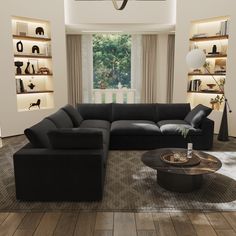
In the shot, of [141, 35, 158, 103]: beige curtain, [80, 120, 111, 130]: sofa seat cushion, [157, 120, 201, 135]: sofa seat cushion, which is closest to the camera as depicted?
[157, 120, 201, 135]: sofa seat cushion

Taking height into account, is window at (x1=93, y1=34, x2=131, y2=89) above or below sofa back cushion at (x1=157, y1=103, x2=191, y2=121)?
above

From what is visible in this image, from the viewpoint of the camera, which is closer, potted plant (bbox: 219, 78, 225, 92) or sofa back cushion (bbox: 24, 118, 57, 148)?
sofa back cushion (bbox: 24, 118, 57, 148)

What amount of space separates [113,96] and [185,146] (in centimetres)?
374

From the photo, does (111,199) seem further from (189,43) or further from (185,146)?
(189,43)

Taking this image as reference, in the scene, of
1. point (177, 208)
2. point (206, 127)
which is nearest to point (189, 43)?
point (206, 127)

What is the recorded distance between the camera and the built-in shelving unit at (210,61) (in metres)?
5.88

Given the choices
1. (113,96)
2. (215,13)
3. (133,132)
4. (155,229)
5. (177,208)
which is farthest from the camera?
(113,96)

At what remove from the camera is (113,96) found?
26.0 ft

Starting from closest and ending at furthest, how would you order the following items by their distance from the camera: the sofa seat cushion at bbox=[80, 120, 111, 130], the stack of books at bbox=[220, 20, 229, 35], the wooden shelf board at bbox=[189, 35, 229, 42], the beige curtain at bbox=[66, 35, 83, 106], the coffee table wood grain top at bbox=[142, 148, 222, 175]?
the coffee table wood grain top at bbox=[142, 148, 222, 175] < the sofa seat cushion at bbox=[80, 120, 111, 130] < the stack of books at bbox=[220, 20, 229, 35] < the wooden shelf board at bbox=[189, 35, 229, 42] < the beige curtain at bbox=[66, 35, 83, 106]

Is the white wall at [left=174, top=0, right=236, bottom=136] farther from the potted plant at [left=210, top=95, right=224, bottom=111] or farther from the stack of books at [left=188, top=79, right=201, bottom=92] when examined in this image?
the potted plant at [left=210, top=95, right=224, bottom=111]

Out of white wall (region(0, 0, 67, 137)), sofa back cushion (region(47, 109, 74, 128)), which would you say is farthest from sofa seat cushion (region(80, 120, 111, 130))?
white wall (region(0, 0, 67, 137))

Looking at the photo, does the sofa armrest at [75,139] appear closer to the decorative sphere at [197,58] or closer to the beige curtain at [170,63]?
the decorative sphere at [197,58]

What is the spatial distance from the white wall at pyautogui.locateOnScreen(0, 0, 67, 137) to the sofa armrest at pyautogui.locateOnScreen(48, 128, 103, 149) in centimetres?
327

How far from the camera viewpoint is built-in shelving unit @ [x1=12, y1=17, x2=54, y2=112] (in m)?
5.89
